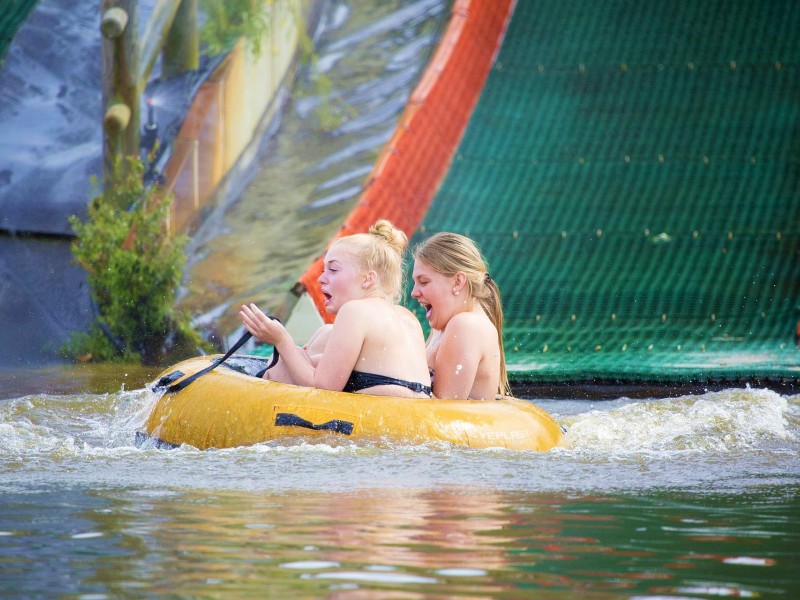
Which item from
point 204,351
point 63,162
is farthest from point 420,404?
point 63,162

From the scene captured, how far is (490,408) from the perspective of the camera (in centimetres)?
386

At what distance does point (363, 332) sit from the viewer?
382 centimetres

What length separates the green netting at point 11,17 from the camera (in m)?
8.98

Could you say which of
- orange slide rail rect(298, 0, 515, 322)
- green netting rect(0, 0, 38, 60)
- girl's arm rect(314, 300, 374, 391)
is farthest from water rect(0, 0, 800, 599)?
green netting rect(0, 0, 38, 60)

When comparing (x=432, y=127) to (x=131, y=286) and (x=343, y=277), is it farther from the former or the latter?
(x=343, y=277)

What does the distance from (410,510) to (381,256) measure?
1.22 meters

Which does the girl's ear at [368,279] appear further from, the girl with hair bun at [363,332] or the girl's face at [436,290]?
the girl's face at [436,290]

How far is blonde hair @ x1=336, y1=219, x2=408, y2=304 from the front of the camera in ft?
12.9

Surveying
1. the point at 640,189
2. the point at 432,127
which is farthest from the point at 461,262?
the point at 432,127

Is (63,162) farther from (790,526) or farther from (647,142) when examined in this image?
(790,526)

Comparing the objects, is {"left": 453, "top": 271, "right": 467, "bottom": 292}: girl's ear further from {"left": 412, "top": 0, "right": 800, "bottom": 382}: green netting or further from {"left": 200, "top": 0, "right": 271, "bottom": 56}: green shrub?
{"left": 200, "top": 0, "right": 271, "bottom": 56}: green shrub

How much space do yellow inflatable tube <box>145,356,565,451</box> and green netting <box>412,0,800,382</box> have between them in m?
2.40

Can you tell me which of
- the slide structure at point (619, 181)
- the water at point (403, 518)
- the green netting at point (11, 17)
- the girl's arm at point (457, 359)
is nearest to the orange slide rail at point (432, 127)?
the slide structure at point (619, 181)

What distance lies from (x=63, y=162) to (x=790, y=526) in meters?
6.26
